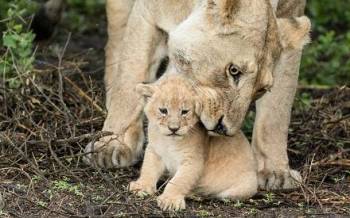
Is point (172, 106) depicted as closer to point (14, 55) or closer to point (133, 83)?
point (133, 83)

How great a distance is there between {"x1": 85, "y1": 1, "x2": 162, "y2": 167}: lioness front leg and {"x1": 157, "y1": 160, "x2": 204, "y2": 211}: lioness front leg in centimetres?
105

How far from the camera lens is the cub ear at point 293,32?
584 centimetres

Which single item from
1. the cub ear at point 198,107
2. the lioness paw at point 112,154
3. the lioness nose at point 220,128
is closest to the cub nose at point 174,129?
the cub ear at point 198,107

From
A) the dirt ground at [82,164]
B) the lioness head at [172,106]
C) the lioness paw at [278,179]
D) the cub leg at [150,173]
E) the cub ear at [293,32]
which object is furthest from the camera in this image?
the lioness paw at [278,179]

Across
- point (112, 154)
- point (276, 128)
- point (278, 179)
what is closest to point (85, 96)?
point (112, 154)

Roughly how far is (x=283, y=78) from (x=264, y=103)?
184mm

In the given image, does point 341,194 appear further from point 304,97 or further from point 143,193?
point 304,97

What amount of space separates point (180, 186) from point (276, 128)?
1.31 m

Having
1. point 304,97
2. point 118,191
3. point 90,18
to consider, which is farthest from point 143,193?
point 90,18

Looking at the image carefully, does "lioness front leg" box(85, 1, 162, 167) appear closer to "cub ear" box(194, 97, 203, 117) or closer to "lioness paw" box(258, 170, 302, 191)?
"lioness paw" box(258, 170, 302, 191)

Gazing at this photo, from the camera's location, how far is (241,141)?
572cm

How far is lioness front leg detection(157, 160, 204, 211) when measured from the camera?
530 centimetres

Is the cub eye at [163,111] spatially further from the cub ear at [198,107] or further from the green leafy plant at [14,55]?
the green leafy plant at [14,55]

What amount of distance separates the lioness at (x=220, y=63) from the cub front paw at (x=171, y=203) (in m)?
0.37
